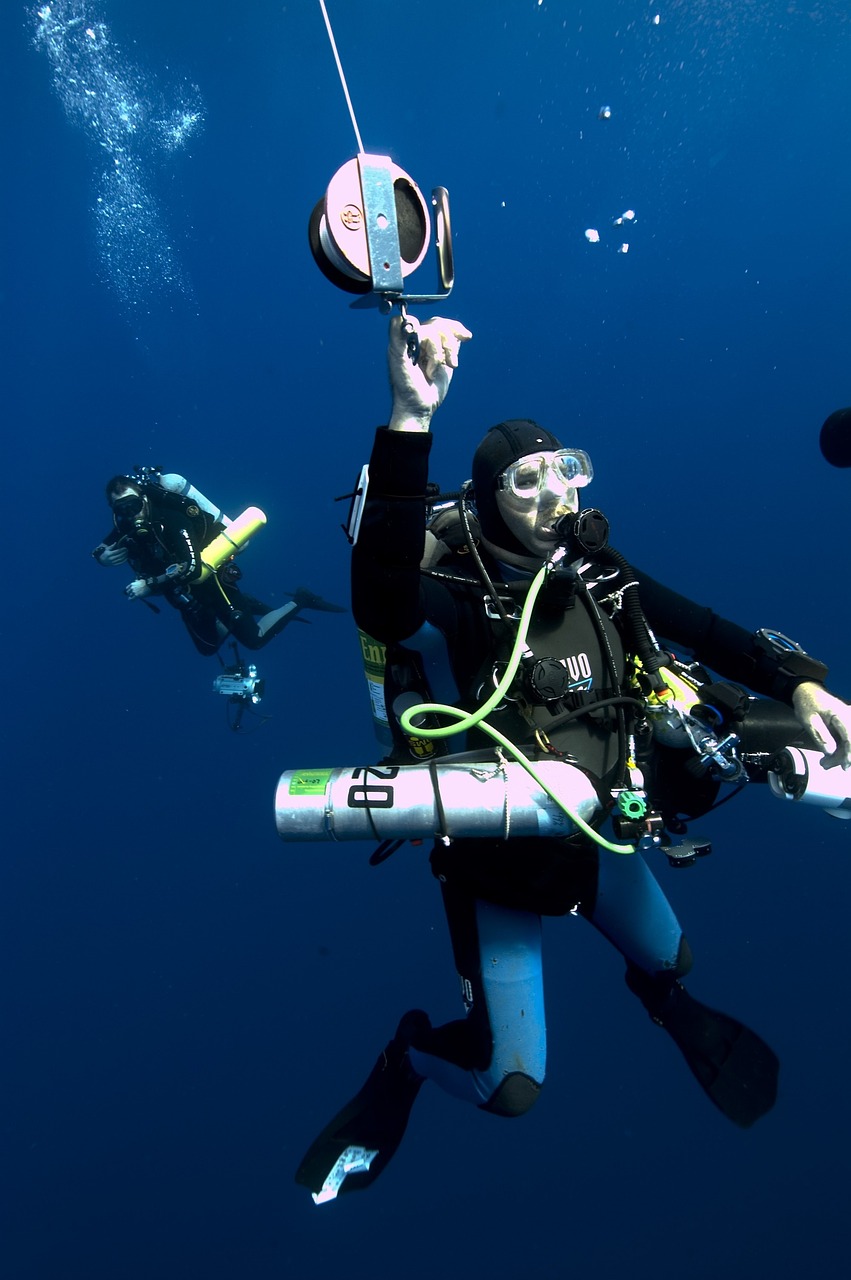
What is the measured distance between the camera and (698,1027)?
3785 millimetres

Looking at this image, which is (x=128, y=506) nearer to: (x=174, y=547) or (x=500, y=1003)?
(x=174, y=547)

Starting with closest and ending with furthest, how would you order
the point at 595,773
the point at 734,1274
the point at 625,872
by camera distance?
the point at 595,773 → the point at 625,872 → the point at 734,1274

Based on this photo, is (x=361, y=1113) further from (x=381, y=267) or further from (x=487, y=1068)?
(x=381, y=267)

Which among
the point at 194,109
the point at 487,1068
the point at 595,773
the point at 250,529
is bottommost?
the point at 487,1068

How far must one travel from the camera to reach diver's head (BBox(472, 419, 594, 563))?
8.84 feet

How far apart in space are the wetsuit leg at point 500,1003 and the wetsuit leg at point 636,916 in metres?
0.45

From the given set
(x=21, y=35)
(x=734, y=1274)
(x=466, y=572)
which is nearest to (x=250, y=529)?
(x=466, y=572)

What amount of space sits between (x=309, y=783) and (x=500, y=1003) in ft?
Answer: 5.37

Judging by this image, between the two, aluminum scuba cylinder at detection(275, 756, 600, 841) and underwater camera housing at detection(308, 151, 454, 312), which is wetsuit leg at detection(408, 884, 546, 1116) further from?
underwater camera housing at detection(308, 151, 454, 312)

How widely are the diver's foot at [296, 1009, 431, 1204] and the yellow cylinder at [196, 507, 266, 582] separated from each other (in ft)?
15.8

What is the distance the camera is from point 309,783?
8.09ft

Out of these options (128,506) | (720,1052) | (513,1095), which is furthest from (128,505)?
(720,1052)

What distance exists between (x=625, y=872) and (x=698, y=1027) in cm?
100

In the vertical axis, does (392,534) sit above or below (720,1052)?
above
